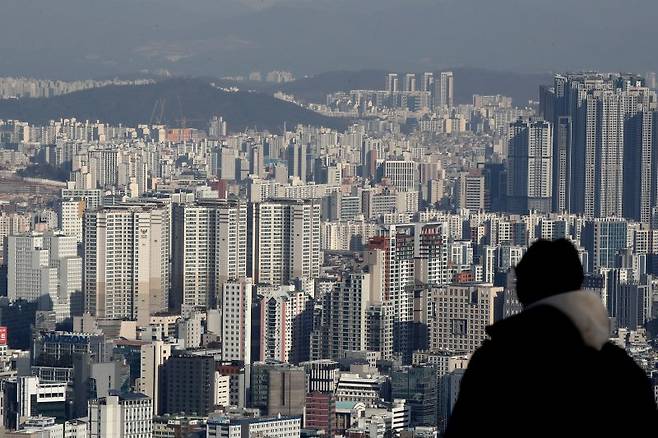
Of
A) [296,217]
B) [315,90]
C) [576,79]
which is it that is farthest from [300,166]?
[296,217]

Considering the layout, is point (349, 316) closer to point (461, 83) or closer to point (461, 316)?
point (461, 316)

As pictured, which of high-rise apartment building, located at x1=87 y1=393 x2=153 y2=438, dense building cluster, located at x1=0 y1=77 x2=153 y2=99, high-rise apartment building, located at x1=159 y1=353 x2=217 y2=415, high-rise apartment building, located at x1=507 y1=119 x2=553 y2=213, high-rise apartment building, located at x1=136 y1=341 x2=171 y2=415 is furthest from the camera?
dense building cluster, located at x1=0 y1=77 x2=153 y2=99

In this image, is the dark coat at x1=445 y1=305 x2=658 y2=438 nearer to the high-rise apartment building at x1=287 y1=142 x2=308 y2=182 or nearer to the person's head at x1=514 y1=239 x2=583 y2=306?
the person's head at x1=514 y1=239 x2=583 y2=306

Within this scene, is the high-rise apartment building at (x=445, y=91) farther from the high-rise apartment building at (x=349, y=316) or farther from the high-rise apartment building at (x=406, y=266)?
the high-rise apartment building at (x=349, y=316)

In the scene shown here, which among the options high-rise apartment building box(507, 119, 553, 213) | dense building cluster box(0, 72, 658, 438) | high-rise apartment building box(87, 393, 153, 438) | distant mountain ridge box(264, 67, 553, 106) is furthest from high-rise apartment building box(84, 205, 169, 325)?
high-rise apartment building box(507, 119, 553, 213)

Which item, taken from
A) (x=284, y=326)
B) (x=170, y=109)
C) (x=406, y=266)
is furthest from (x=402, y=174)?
(x=284, y=326)
